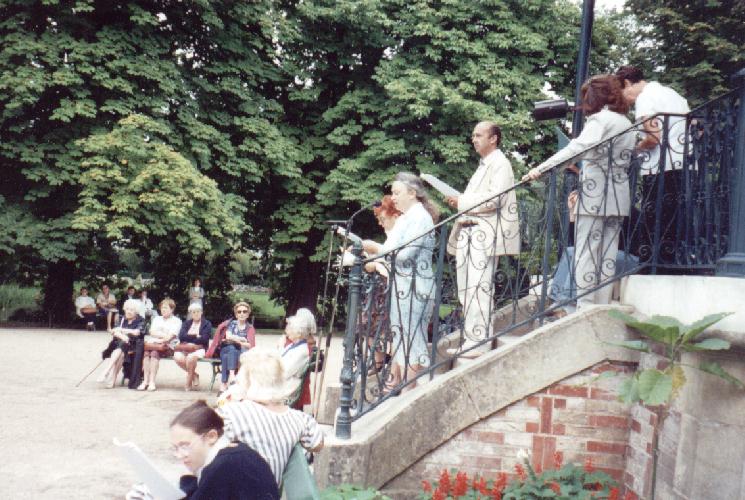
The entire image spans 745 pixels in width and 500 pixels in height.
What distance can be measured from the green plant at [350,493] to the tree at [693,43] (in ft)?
68.8

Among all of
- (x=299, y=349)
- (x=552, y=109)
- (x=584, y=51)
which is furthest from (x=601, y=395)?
(x=584, y=51)

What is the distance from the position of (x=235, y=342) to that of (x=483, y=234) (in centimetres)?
596

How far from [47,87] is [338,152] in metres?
8.27

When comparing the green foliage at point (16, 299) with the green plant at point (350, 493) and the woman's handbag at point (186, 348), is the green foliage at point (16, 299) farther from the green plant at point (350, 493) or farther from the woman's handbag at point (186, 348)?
the green plant at point (350, 493)

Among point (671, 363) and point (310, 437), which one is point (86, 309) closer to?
point (310, 437)

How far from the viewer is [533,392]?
522 cm

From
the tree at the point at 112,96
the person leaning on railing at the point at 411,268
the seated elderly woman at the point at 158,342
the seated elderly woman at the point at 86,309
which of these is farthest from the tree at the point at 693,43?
the person leaning on railing at the point at 411,268

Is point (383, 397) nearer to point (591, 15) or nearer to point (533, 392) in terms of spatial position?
point (533, 392)

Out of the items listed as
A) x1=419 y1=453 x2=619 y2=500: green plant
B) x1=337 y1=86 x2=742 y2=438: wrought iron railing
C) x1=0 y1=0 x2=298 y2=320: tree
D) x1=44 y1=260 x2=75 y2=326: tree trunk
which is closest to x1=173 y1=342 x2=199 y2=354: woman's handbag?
x1=337 y1=86 x2=742 y2=438: wrought iron railing

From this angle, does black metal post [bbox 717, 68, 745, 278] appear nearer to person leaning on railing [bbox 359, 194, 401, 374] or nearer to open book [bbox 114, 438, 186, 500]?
person leaning on railing [bbox 359, 194, 401, 374]

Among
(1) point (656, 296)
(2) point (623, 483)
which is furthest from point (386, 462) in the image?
(1) point (656, 296)

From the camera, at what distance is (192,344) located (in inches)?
475

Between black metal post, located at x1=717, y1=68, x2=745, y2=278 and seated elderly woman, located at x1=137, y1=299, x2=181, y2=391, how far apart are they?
9156mm

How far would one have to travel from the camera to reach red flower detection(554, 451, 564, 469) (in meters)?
5.18
